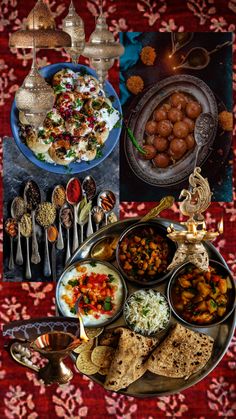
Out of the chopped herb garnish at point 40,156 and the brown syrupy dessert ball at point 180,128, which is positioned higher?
the brown syrupy dessert ball at point 180,128

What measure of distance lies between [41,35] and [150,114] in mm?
3150

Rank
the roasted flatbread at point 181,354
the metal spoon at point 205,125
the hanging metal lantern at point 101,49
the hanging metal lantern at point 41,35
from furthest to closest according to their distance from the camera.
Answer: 1. the metal spoon at point 205,125
2. the roasted flatbread at point 181,354
3. the hanging metal lantern at point 101,49
4. the hanging metal lantern at point 41,35

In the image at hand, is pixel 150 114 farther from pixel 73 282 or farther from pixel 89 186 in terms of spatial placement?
pixel 73 282

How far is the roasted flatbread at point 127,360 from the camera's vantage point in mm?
6309

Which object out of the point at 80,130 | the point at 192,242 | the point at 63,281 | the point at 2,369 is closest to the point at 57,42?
the point at 192,242

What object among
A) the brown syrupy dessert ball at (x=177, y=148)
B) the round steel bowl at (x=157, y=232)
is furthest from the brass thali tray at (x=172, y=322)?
the brown syrupy dessert ball at (x=177, y=148)

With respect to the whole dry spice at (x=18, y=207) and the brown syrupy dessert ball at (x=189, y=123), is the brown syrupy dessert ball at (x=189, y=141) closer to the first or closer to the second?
the brown syrupy dessert ball at (x=189, y=123)

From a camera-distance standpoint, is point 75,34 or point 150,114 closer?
point 75,34

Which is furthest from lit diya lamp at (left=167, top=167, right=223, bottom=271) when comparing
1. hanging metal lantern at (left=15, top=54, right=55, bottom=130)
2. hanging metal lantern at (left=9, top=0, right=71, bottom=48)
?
hanging metal lantern at (left=9, top=0, right=71, bottom=48)

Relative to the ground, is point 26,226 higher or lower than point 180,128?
lower

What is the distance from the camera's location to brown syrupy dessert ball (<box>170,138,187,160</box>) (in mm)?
7355

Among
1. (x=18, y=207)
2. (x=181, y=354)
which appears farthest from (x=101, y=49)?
(x=18, y=207)

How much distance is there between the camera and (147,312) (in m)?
6.46

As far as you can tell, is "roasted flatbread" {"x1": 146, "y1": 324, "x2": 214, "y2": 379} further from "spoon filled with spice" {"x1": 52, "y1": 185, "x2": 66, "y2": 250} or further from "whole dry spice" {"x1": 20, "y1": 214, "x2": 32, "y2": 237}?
"whole dry spice" {"x1": 20, "y1": 214, "x2": 32, "y2": 237}
